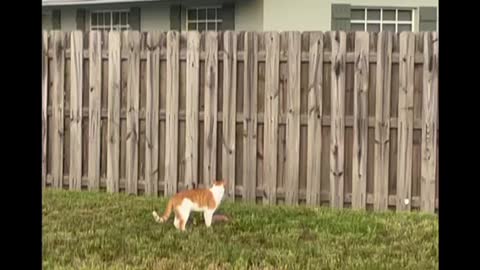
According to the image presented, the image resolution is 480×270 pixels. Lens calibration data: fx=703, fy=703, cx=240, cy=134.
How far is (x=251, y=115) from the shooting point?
4352mm

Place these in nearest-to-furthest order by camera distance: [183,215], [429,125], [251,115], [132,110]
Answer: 1. [183,215]
2. [429,125]
3. [251,115]
4. [132,110]

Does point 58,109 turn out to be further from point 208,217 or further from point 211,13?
point 211,13

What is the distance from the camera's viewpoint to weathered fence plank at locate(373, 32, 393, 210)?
4.17 meters

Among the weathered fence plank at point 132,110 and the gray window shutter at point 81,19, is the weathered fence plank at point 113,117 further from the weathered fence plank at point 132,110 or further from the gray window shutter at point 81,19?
the gray window shutter at point 81,19

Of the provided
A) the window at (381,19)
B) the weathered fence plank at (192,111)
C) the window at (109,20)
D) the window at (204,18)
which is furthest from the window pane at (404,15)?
the weathered fence plank at (192,111)

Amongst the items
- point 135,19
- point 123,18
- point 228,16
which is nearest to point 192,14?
point 228,16

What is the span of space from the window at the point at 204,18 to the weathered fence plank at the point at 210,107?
3.88 metres

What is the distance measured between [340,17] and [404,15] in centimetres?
75

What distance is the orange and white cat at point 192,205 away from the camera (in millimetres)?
3486

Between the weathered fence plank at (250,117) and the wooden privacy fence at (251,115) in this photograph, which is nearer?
the wooden privacy fence at (251,115)

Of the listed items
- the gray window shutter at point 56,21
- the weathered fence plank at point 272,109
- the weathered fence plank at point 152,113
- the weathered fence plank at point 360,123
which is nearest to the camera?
the weathered fence plank at point 360,123

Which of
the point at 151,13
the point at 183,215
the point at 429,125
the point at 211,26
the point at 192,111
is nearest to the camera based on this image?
the point at 183,215
